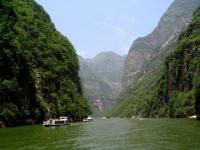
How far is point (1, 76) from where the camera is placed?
106625 millimetres

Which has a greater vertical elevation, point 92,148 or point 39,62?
point 39,62

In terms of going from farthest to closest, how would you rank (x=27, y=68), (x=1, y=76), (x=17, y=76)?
(x=27, y=68), (x=17, y=76), (x=1, y=76)

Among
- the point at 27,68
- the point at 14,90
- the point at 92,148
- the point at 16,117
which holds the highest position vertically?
the point at 27,68

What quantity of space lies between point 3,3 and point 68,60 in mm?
65336

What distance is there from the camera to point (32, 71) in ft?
451

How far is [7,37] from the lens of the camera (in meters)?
112

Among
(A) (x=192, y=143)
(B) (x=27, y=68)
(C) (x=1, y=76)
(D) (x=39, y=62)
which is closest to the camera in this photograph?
(A) (x=192, y=143)

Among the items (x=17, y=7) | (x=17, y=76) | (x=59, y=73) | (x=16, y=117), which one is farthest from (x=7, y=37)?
(x=59, y=73)

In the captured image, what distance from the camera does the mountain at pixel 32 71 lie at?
108688mm

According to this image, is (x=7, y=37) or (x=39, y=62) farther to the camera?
(x=39, y=62)

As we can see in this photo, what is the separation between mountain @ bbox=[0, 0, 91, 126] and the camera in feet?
357

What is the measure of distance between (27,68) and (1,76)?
57.3 ft

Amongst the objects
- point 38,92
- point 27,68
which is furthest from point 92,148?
point 38,92

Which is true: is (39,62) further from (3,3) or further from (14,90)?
(14,90)
